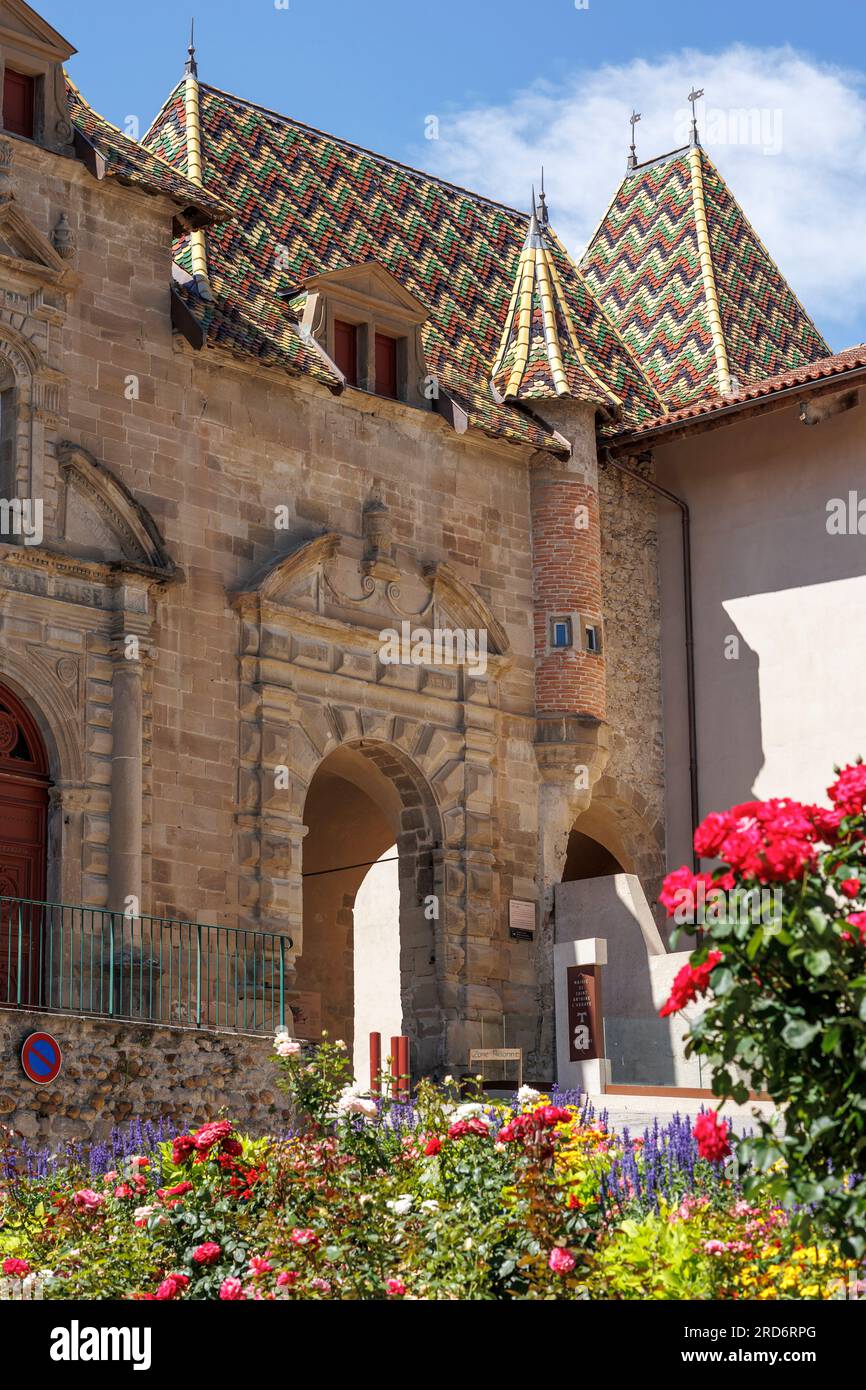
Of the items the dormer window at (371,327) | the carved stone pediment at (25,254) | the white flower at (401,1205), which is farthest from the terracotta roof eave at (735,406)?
the white flower at (401,1205)

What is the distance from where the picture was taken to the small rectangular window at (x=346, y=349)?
21.4m

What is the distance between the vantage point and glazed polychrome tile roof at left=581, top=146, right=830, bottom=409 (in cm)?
2581

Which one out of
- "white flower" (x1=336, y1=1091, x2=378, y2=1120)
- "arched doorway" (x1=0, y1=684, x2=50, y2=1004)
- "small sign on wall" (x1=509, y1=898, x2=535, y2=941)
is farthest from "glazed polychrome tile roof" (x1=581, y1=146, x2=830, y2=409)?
"white flower" (x1=336, y1=1091, x2=378, y2=1120)

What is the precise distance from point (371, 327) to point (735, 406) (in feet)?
12.5

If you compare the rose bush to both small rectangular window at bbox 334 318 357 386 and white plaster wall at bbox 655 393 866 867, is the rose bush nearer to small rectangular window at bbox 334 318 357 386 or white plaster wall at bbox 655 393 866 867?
small rectangular window at bbox 334 318 357 386

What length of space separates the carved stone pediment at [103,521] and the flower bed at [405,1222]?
816 cm

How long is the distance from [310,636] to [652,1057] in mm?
4948

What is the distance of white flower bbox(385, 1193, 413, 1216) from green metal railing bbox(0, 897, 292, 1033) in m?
6.97

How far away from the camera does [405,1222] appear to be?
30.8 feet

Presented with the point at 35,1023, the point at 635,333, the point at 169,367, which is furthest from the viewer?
the point at 635,333

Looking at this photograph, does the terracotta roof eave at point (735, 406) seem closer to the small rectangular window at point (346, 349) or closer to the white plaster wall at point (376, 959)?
the small rectangular window at point (346, 349)
